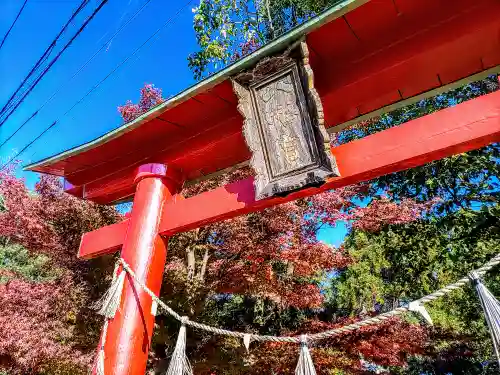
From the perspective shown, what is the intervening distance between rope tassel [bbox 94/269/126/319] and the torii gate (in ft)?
0.21

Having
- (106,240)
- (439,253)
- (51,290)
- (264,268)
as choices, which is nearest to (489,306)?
(106,240)

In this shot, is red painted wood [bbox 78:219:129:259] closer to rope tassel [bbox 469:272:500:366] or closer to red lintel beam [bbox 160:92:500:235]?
red lintel beam [bbox 160:92:500:235]

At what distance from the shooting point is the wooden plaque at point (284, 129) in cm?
203

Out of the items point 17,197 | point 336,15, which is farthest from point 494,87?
point 17,197

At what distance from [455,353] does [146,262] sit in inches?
304

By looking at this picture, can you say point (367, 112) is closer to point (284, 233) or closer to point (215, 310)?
point (284, 233)

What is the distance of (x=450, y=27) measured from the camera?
6.81 feet

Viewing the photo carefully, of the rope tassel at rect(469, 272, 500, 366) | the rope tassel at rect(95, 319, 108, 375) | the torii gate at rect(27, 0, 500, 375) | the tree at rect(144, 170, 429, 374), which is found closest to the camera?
the rope tassel at rect(469, 272, 500, 366)

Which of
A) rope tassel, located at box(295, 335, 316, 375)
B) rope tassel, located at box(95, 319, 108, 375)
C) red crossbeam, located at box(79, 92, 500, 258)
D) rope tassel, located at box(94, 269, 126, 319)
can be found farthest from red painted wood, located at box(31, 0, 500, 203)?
rope tassel, located at box(295, 335, 316, 375)

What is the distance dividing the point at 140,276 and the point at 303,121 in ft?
5.29

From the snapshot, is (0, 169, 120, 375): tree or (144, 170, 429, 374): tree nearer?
(0, 169, 120, 375): tree

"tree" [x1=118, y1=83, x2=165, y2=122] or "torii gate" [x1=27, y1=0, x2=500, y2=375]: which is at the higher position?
Result: "tree" [x1=118, y1=83, x2=165, y2=122]

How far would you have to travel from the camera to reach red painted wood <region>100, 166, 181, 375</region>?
2342 millimetres

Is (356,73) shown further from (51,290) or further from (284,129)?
(51,290)
